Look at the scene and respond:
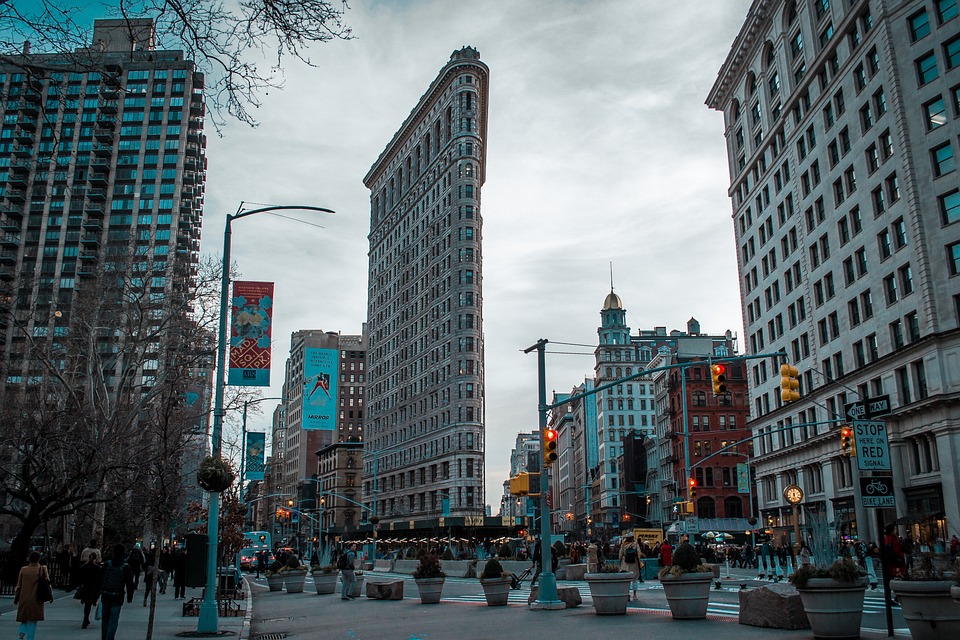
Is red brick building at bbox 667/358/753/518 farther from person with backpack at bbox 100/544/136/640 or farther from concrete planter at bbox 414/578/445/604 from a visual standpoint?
person with backpack at bbox 100/544/136/640

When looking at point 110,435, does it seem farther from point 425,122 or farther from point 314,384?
→ point 425,122

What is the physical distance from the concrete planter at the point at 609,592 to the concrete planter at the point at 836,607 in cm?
650

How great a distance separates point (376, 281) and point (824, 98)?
292 ft

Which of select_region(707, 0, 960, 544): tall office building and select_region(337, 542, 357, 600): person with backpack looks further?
select_region(707, 0, 960, 544): tall office building

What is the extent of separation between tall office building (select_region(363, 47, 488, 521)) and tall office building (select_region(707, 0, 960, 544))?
127 feet

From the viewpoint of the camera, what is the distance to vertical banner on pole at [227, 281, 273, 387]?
65.3ft

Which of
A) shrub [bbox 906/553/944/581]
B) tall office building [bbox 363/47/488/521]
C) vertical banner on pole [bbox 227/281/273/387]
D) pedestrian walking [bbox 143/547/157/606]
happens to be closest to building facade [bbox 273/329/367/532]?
tall office building [bbox 363/47/488/521]

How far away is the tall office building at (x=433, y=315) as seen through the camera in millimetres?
101938

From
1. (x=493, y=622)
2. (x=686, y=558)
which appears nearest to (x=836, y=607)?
(x=686, y=558)

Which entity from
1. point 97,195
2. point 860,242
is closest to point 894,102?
point 860,242

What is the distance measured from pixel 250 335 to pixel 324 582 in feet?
54.6

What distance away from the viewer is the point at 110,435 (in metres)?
32.2

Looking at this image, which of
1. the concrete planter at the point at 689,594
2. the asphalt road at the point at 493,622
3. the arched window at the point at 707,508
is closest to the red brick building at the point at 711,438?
the arched window at the point at 707,508

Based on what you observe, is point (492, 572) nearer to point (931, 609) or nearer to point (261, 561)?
point (931, 609)
